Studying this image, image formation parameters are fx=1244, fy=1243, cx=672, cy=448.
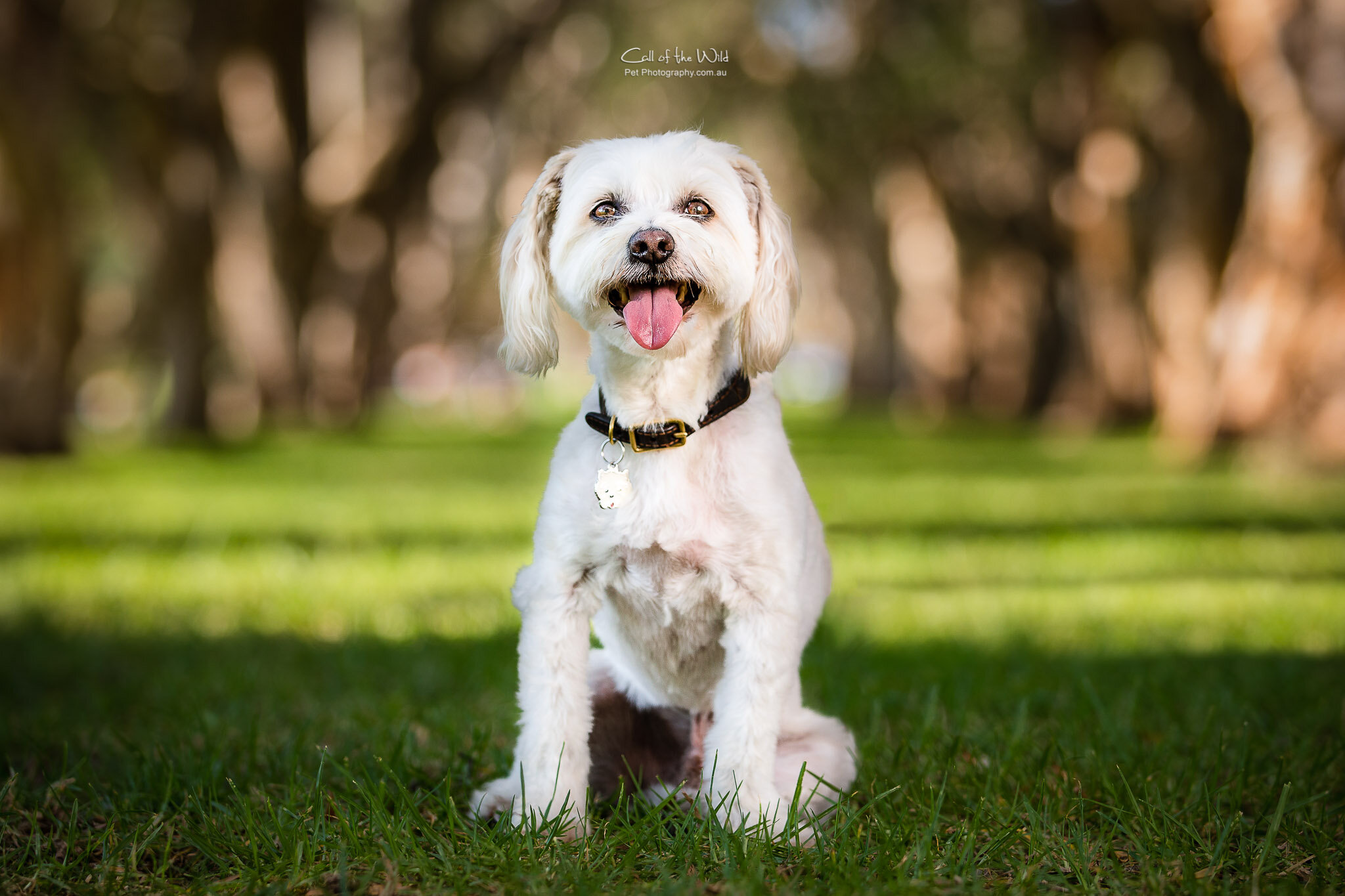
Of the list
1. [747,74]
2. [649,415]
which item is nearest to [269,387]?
[747,74]

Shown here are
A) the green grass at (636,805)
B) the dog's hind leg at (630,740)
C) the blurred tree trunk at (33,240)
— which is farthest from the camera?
the blurred tree trunk at (33,240)

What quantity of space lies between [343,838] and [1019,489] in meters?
9.24

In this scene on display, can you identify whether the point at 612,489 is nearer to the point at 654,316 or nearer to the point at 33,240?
the point at 654,316

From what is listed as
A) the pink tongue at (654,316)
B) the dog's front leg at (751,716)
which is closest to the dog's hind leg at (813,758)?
the dog's front leg at (751,716)

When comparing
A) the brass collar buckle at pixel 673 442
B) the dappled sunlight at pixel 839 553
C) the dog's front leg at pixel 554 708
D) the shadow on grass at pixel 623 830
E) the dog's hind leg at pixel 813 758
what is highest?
the brass collar buckle at pixel 673 442

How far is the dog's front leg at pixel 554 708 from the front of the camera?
2836 millimetres

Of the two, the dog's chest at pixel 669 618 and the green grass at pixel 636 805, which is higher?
the dog's chest at pixel 669 618

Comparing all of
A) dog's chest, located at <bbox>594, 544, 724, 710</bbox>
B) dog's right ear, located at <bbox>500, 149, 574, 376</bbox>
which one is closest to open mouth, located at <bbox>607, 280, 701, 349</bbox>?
dog's right ear, located at <bbox>500, 149, 574, 376</bbox>

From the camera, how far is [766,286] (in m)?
→ 2.93

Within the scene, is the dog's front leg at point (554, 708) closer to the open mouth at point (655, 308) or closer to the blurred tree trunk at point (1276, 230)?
the open mouth at point (655, 308)

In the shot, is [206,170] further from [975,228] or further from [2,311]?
[975,228]

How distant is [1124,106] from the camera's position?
1794cm

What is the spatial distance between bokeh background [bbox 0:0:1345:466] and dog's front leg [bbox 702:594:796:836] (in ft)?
24.8

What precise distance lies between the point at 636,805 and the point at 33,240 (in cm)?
1219
